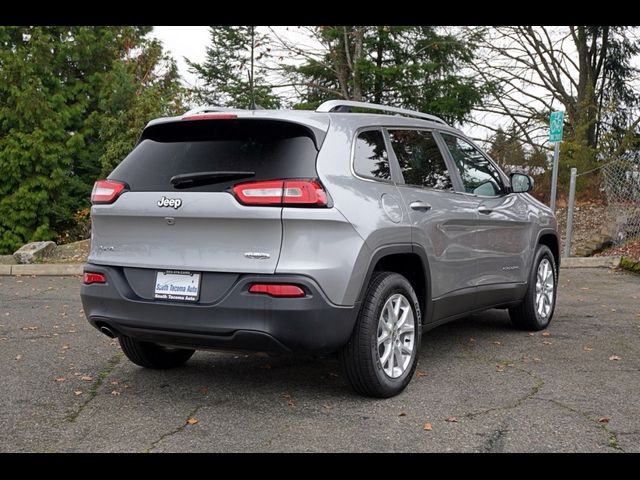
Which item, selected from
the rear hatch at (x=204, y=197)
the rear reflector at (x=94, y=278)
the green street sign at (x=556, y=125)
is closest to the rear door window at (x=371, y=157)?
the rear hatch at (x=204, y=197)

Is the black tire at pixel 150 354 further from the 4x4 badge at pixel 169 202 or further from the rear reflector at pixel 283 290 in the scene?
the rear reflector at pixel 283 290

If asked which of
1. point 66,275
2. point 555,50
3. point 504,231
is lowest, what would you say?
point 66,275

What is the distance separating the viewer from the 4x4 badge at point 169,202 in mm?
4281

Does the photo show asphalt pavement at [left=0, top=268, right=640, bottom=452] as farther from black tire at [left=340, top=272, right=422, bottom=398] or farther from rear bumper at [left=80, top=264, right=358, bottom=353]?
rear bumper at [left=80, top=264, right=358, bottom=353]

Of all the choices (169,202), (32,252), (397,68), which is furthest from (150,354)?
(397,68)

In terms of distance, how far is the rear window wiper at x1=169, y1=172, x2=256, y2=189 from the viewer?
420 centimetres

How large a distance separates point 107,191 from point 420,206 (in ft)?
6.65

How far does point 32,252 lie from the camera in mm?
13359

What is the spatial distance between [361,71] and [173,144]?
15852 mm

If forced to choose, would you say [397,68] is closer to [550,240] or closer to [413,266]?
[550,240]
